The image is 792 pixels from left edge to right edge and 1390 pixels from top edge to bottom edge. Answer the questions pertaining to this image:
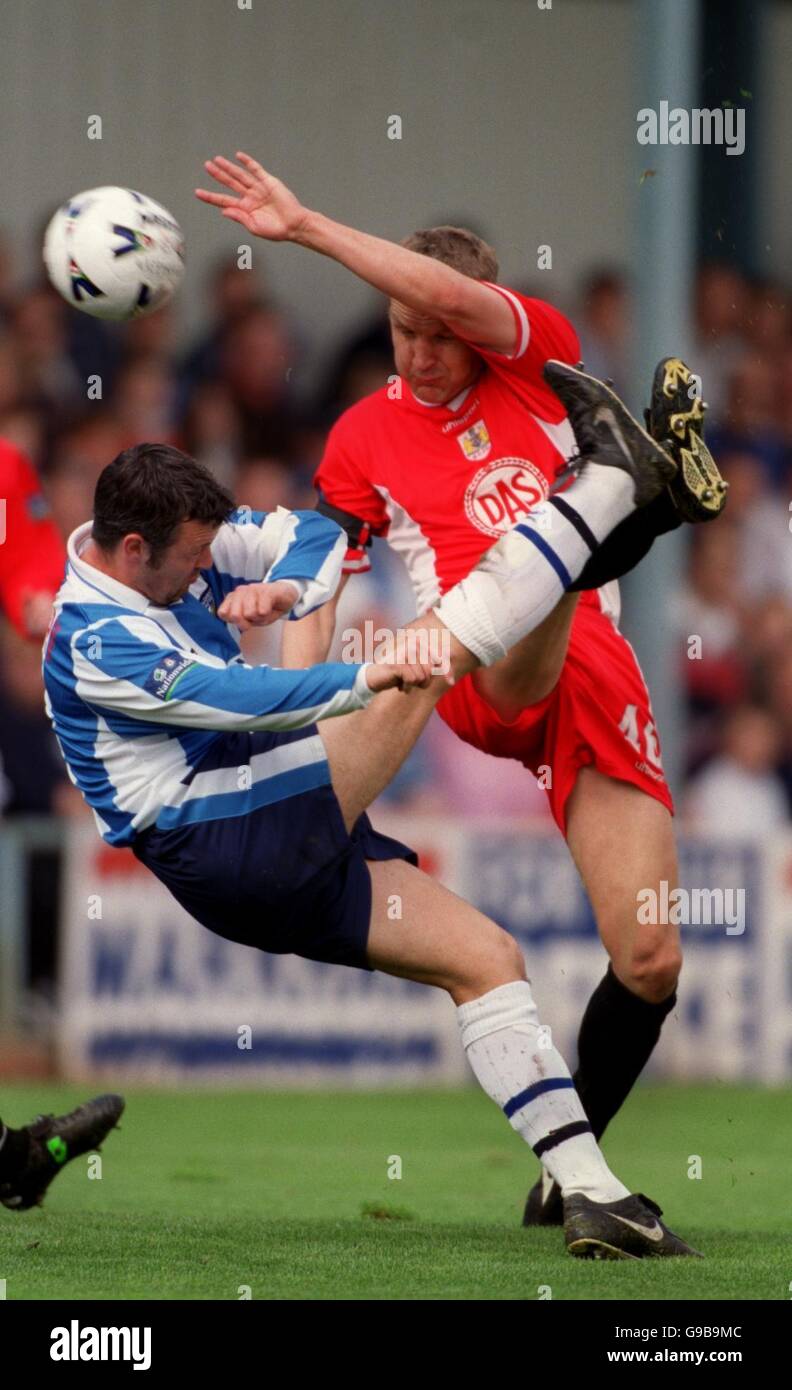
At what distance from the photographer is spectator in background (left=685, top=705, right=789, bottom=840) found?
35.9 ft

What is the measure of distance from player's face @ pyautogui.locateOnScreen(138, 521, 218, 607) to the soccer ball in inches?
34.5

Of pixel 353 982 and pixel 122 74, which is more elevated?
pixel 122 74

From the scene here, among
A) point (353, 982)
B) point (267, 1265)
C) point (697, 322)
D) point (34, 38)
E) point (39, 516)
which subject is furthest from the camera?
point (34, 38)

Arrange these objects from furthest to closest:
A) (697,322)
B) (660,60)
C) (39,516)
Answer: (697,322) < (660,60) < (39,516)

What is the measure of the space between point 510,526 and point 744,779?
18.6 ft

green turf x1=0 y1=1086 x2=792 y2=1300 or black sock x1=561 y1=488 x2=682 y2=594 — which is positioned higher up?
black sock x1=561 y1=488 x2=682 y2=594

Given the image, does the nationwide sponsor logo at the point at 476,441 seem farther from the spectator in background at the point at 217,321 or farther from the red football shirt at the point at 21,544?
the spectator in background at the point at 217,321

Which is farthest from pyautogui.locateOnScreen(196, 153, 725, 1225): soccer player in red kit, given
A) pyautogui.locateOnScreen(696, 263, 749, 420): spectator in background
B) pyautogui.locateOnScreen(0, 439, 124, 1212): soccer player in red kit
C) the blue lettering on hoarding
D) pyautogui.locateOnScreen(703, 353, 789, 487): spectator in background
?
pyautogui.locateOnScreen(703, 353, 789, 487): spectator in background

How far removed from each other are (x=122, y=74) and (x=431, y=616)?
8859 mm

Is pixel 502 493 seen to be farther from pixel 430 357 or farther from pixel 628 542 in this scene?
pixel 628 542

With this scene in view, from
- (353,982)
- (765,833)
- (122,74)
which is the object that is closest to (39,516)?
(353,982)

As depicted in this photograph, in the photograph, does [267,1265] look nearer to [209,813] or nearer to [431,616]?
[209,813]

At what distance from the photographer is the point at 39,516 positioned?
6.53m

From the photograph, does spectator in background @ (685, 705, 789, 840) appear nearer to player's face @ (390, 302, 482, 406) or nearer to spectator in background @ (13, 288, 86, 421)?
spectator in background @ (13, 288, 86, 421)
